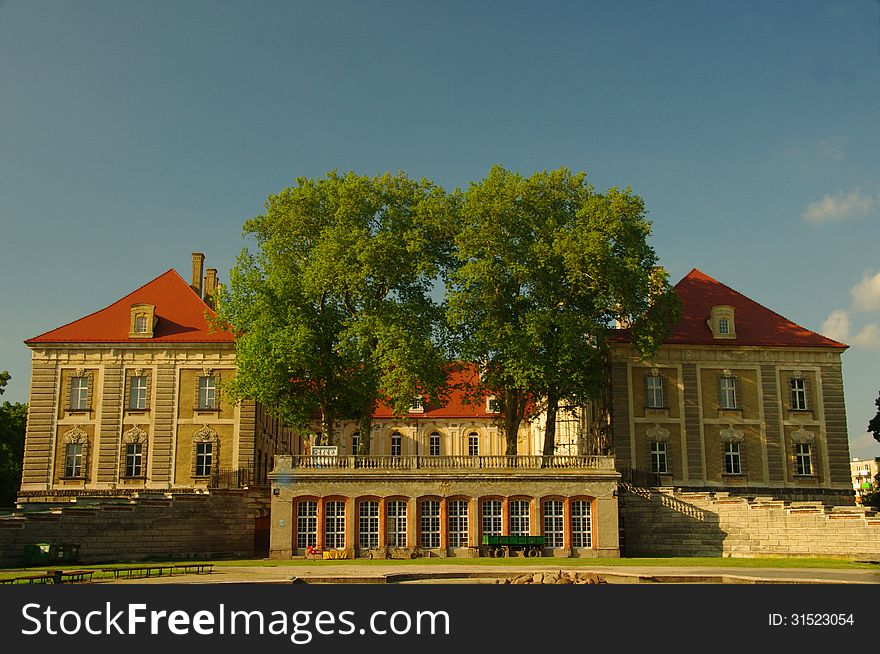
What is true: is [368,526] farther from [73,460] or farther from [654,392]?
[654,392]

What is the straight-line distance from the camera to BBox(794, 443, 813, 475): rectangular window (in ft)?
162

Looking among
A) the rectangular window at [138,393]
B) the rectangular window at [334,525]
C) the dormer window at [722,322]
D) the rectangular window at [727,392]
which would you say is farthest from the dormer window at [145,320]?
the rectangular window at [727,392]

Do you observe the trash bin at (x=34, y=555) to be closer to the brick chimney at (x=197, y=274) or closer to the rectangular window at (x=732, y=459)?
the brick chimney at (x=197, y=274)

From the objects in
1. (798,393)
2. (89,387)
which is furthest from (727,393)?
(89,387)

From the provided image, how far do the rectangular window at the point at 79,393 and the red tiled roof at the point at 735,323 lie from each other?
3141 centimetres

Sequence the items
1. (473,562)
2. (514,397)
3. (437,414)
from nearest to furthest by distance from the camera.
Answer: (473,562)
(514,397)
(437,414)

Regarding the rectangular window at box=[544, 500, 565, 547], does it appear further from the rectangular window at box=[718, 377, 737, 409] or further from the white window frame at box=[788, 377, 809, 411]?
the white window frame at box=[788, 377, 809, 411]

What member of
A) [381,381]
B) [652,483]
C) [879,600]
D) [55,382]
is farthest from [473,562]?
[55,382]

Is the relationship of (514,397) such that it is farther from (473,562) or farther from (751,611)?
(751,611)

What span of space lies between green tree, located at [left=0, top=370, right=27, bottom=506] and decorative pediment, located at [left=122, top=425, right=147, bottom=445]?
12.7 m

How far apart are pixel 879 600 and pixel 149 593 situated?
12.8 m

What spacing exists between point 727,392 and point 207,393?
28210mm

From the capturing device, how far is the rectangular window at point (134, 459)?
48.2 metres

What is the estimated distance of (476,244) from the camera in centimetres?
4594
